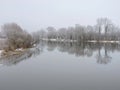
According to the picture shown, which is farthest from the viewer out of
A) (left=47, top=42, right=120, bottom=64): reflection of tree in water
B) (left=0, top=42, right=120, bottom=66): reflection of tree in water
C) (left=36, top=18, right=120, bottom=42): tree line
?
(left=36, top=18, right=120, bottom=42): tree line

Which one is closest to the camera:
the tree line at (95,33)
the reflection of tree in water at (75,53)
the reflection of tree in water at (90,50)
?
the reflection of tree in water at (75,53)

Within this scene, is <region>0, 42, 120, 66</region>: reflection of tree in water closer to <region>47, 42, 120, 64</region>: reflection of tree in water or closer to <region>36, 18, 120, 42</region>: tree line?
<region>47, 42, 120, 64</region>: reflection of tree in water

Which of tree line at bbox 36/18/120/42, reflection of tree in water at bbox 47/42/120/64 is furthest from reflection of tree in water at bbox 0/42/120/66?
tree line at bbox 36/18/120/42

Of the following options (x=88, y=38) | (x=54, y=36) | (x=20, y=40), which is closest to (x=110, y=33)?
(x=88, y=38)

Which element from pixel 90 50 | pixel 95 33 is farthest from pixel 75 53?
pixel 95 33

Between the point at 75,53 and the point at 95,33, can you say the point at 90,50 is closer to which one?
the point at 75,53

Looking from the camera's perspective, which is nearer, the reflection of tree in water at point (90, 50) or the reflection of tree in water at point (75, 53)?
the reflection of tree in water at point (75, 53)

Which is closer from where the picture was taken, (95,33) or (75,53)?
(75,53)

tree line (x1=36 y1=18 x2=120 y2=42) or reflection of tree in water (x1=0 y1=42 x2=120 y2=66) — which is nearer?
reflection of tree in water (x1=0 y1=42 x2=120 y2=66)

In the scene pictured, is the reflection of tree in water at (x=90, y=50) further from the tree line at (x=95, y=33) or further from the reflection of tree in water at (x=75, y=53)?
the tree line at (x=95, y=33)

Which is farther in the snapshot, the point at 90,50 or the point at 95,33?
the point at 95,33

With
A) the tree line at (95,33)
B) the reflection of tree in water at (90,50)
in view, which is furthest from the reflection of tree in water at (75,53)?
the tree line at (95,33)

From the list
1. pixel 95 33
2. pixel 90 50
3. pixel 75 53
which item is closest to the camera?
pixel 75 53

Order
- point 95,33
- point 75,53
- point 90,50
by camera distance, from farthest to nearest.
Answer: point 95,33, point 90,50, point 75,53
